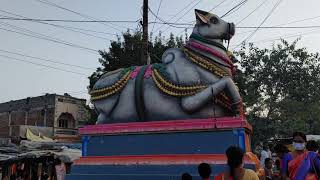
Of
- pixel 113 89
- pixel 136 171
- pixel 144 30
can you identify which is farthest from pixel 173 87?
pixel 144 30

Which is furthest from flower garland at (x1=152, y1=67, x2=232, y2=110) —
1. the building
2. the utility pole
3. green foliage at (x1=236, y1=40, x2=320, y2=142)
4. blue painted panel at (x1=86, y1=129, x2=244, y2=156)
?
the building

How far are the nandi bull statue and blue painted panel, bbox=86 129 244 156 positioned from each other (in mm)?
430

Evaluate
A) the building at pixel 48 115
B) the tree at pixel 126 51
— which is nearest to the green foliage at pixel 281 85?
the tree at pixel 126 51

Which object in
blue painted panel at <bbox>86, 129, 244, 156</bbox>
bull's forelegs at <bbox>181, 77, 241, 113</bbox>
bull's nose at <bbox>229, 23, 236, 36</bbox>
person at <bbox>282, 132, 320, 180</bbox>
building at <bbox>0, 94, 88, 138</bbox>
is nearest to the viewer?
person at <bbox>282, 132, 320, 180</bbox>

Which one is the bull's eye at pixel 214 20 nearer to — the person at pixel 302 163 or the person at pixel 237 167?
the person at pixel 302 163

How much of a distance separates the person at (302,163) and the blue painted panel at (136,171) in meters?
0.68

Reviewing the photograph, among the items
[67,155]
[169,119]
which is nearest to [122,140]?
[169,119]

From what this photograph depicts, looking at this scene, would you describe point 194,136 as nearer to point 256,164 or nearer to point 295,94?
point 256,164

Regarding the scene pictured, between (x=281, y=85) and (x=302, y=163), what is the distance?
16.4m

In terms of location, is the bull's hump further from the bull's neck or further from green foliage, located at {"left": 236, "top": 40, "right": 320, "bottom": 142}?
green foliage, located at {"left": 236, "top": 40, "right": 320, "bottom": 142}

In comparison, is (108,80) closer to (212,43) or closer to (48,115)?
(212,43)

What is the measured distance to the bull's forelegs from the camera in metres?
6.51

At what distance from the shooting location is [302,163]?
512 centimetres

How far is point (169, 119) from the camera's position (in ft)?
22.2
